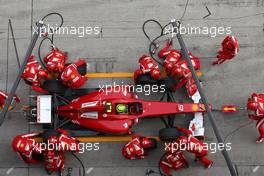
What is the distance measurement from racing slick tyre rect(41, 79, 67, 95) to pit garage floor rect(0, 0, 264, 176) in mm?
1057

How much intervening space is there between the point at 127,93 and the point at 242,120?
143 inches

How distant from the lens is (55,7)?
45.3ft

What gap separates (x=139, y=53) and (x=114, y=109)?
7.61 feet

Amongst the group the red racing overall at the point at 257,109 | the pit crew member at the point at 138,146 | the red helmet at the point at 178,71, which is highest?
the red helmet at the point at 178,71

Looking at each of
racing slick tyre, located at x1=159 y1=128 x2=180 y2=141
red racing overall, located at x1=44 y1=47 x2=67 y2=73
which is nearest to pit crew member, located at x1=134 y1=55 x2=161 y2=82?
racing slick tyre, located at x1=159 y1=128 x2=180 y2=141

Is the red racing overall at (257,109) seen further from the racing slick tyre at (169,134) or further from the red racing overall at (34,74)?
the red racing overall at (34,74)

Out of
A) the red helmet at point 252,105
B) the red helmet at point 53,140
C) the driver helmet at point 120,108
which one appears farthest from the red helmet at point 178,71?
the red helmet at point 53,140

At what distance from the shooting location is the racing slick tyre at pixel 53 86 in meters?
12.4

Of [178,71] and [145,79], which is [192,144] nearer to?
[178,71]

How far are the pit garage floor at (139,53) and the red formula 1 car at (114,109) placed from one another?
3.03 feet

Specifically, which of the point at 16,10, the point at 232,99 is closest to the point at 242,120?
the point at 232,99

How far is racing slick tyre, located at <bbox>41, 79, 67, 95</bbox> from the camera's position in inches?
490

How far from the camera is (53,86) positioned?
12445 mm

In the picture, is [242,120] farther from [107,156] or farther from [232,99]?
[107,156]
